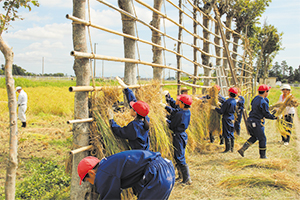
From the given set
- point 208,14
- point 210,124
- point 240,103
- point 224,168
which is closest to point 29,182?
point 224,168

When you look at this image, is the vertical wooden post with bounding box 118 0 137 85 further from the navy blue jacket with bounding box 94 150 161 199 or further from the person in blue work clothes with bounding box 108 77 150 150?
the navy blue jacket with bounding box 94 150 161 199

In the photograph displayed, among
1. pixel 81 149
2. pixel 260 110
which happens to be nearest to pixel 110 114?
pixel 81 149

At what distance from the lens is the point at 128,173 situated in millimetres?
1988

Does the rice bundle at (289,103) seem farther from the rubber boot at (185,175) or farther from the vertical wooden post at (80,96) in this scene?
the vertical wooden post at (80,96)

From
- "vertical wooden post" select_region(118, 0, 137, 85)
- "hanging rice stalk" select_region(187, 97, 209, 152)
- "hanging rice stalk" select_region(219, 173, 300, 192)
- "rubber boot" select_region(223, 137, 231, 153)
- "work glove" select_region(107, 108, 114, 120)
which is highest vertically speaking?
"vertical wooden post" select_region(118, 0, 137, 85)

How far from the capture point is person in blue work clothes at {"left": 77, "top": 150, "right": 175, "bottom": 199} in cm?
187

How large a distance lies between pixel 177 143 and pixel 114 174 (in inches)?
86.0

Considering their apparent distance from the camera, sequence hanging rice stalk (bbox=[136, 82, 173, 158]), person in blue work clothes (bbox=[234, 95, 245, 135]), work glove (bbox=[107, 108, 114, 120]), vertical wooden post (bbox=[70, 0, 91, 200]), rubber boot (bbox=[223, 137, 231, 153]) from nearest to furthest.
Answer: vertical wooden post (bbox=[70, 0, 91, 200]), work glove (bbox=[107, 108, 114, 120]), hanging rice stalk (bbox=[136, 82, 173, 158]), rubber boot (bbox=[223, 137, 231, 153]), person in blue work clothes (bbox=[234, 95, 245, 135])

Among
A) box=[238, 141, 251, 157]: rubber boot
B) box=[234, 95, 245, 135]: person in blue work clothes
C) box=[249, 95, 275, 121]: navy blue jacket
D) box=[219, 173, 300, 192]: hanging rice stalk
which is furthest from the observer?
box=[234, 95, 245, 135]: person in blue work clothes

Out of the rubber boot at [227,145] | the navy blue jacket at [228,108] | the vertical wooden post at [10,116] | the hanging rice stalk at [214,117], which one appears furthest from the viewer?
the hanging rice stalk at [214,117]

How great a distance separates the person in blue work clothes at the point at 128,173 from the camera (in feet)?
6.14

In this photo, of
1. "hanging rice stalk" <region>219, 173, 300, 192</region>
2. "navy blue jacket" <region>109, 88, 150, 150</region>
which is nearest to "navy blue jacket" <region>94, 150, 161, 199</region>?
"navy blue jacket" <region>109, 88, 150, 150</region>

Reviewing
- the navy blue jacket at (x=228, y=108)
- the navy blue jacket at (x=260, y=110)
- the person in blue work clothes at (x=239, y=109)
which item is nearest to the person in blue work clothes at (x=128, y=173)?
the navy blue jacket at (x=260, y=110)

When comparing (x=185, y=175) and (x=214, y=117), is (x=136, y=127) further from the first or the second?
(x=214, y=117)
